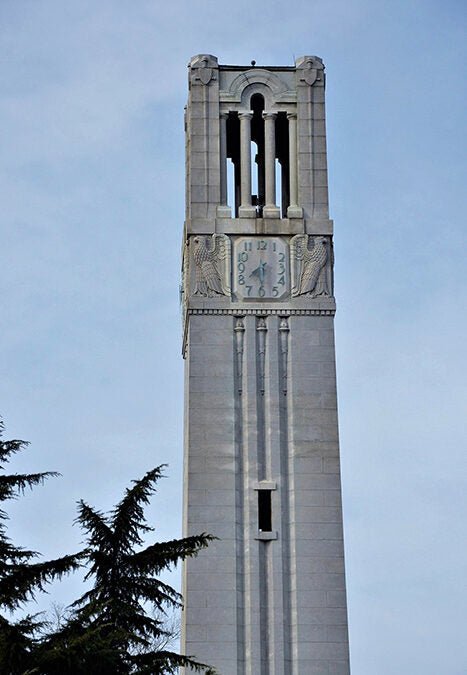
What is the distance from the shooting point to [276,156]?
4719 cm

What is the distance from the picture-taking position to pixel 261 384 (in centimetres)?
4278

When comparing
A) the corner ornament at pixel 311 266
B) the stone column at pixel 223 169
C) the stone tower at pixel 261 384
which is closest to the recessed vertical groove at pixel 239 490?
the stone tower at pixel 261 384

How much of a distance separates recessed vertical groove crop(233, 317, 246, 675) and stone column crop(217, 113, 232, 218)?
3.52 meters

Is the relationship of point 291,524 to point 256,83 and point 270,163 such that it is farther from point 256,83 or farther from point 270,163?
point 256,83

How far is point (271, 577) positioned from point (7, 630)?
18.3 meters

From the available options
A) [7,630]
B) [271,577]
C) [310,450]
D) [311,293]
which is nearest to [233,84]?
[311,293]

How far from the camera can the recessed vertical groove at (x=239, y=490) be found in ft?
131

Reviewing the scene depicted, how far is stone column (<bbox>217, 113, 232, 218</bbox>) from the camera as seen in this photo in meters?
44.6

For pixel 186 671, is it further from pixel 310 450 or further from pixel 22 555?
pixel 22 555

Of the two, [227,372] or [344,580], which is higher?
[227,372]

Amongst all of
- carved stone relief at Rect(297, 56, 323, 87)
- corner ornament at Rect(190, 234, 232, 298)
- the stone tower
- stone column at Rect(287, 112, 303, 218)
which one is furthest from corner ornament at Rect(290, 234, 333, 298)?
carved stone relief at Rect(297, 56, 323, 87)

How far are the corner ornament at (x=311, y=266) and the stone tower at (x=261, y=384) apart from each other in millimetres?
43

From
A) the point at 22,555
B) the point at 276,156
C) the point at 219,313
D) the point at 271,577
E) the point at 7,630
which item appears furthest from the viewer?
the point at 276,156

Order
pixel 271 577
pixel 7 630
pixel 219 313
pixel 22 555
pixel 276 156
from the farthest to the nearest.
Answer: pixel 276 156 → pixel 219 313 → pixel 271 577 → pixel 22 555 → pixel 7 630
